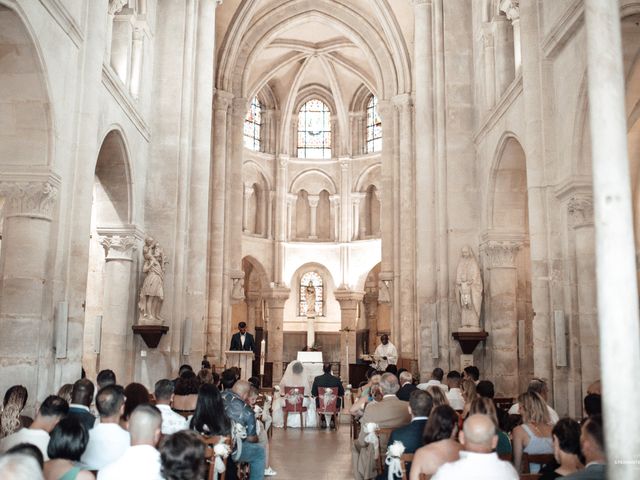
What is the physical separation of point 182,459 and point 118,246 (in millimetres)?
12327

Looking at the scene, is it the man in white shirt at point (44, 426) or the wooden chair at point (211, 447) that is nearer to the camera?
the man in white shirt at point (44, 426)

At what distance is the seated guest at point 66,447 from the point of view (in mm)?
4418

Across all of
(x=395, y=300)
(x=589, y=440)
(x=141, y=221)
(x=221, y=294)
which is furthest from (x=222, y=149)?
(x=589, y=440)

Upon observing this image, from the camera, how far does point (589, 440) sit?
4.59 metres

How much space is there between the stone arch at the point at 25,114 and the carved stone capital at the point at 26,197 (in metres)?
0.30

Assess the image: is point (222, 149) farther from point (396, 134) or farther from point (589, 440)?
point (589, 440)

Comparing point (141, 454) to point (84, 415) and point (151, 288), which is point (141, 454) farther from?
point (151, 288)

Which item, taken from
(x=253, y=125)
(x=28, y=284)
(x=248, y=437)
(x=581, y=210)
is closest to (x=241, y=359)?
(x=28, y=284)

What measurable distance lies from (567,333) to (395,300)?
1603 centimetres

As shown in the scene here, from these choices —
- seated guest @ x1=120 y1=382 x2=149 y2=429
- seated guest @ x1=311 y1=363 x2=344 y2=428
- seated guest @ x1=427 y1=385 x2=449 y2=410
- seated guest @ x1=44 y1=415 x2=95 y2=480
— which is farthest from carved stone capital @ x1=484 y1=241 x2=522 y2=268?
seated guest @ x1=44 y1=415 x2=95 y2=480

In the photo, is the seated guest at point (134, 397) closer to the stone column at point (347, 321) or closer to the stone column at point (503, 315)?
the stone column at point (503, 315)

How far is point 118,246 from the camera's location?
618 inches

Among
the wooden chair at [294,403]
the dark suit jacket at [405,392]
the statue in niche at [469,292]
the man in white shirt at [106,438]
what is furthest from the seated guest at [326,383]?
the man in white shirt at [106,438]

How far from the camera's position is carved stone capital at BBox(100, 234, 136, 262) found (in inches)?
616
